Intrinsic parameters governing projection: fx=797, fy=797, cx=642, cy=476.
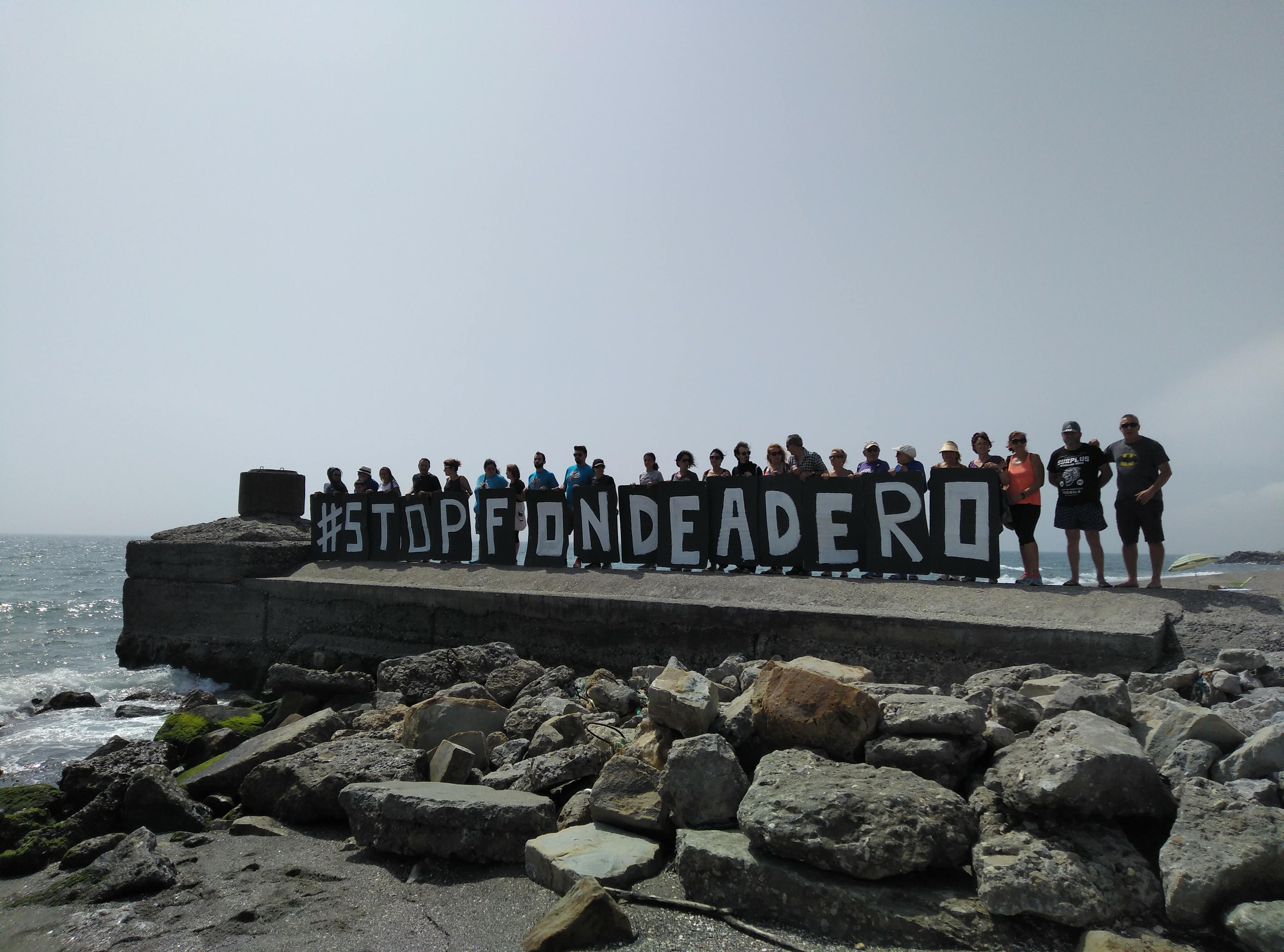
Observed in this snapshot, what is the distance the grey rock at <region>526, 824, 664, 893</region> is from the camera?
11.9 ft

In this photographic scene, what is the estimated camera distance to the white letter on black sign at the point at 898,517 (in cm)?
746

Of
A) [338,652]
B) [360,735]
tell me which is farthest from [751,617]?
[338,652]

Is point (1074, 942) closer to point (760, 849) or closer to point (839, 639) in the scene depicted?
point (760, 849)

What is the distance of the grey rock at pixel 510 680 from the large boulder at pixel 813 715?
323 centimetres

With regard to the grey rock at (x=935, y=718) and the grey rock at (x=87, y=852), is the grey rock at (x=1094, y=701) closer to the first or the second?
the grey rock at (x=935, y=718)

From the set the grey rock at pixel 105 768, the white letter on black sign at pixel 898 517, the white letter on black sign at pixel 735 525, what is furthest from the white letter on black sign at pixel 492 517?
the white letter on black sign at pixel 898 517

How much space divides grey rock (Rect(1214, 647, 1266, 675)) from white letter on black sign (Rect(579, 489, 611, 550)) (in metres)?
6.24

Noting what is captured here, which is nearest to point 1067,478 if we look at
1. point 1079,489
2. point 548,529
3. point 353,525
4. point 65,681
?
point 1079,489

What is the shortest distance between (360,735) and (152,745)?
80.6 inches

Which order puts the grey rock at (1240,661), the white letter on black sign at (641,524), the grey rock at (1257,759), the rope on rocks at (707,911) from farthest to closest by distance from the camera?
1. the white letter on black sign at (641,524)
2. the grey rock at (1240,661)
3. the grey rock at (1257,759)
4. the rope on rocks at (707,911)

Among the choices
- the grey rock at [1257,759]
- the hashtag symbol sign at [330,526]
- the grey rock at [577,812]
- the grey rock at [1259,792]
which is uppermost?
the hashtag symbol sign at [330,526]

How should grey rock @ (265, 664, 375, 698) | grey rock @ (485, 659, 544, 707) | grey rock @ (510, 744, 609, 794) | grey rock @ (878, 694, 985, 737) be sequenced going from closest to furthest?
grey rock @ (878, 694, 985, 737) → grey rock @ (510, 744, 609, 794) → grey rock @ (485, 659, 544, 707) → grey rock @ (265, 664, 375, 698)

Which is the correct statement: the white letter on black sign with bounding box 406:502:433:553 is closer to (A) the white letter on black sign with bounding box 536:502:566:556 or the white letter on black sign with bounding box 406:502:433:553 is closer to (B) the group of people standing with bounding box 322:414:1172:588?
(A) the white letter on black sign with bounding box 536:502:566:556

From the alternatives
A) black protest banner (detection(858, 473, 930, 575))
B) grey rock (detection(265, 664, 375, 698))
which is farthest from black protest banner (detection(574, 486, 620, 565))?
black protest banner (detection(858, 473, 930, 575))
